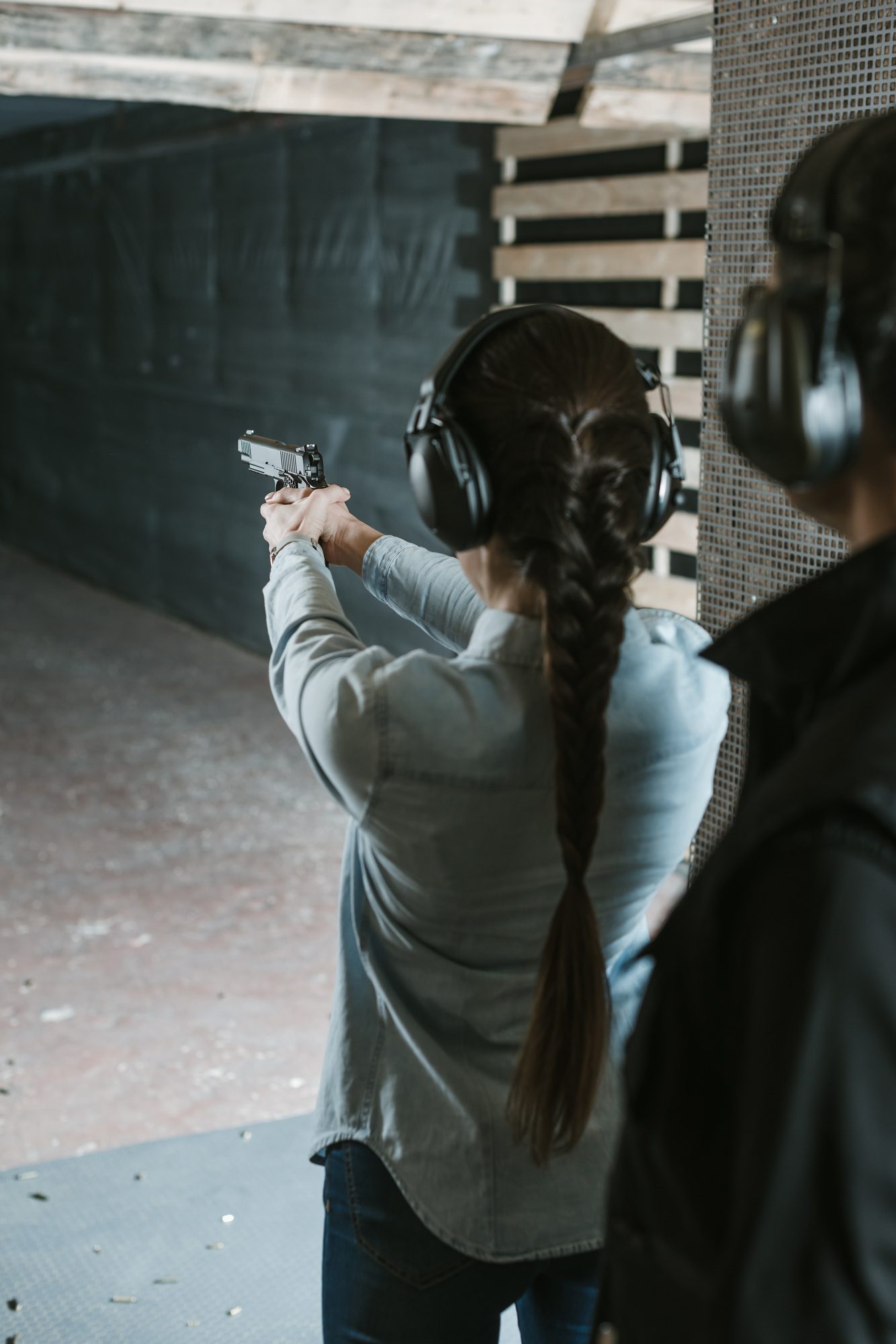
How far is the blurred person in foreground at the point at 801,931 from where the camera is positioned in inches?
21.6

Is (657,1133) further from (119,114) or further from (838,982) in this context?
(119,114)

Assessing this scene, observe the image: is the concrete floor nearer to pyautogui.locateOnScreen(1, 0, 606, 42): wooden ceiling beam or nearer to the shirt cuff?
the shirt cuff

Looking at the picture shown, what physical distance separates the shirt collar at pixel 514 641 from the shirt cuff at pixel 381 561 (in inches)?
17.2

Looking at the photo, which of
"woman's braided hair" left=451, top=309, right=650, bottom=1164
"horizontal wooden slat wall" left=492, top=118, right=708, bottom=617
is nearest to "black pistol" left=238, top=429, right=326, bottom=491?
"woman's braided hair" left=451, top=309, right=650, bottom=1164

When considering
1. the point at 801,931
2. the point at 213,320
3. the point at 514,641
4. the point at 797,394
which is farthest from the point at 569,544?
the point at 213,320

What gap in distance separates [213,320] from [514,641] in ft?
20.0

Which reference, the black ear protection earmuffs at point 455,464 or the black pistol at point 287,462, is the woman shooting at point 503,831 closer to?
the black ear protection earmuffs at point 455,464

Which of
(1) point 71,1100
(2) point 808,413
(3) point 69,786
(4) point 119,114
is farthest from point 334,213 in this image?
(2) point 808,413

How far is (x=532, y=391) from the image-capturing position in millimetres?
942

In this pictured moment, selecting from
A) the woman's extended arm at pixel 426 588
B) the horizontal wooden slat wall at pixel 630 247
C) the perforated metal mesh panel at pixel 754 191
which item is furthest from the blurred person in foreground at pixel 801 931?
the horizontal wooden slat wall at pixel 630 247

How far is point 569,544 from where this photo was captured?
3.10 ft

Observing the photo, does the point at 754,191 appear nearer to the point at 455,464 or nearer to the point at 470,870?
the point at 455,464

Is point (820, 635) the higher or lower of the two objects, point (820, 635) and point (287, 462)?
the higher

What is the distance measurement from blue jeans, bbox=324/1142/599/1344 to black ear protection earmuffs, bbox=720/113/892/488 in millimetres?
621
